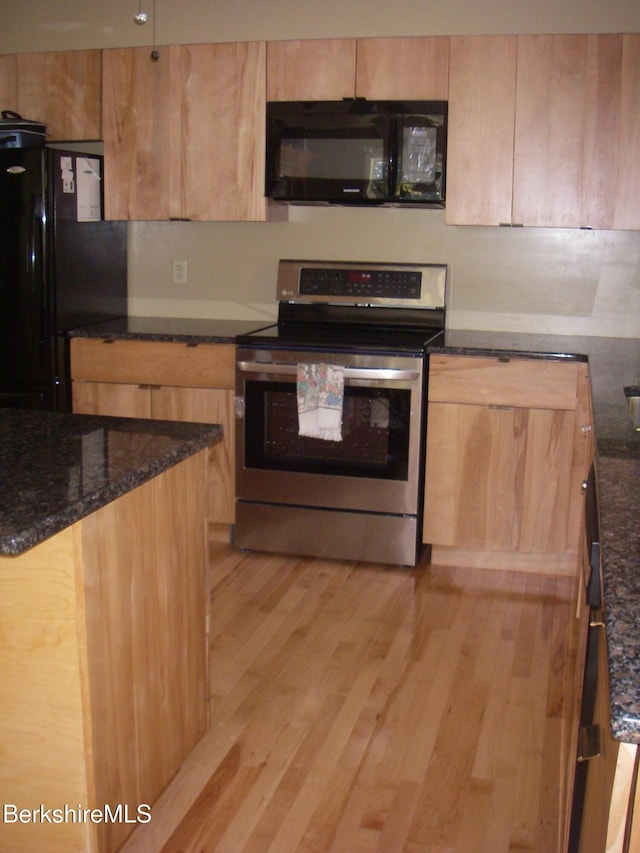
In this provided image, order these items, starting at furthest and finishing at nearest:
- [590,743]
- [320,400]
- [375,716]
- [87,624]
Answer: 1. [320,400]
2. [375,716]
3. [87,624]
4. [590,743]

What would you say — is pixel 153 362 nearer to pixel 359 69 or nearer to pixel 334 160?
pixel 334 160

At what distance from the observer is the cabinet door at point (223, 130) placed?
3.68 m

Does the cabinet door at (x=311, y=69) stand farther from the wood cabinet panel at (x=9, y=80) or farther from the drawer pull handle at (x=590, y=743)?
the drawer pull handle at (x=590, y=743)

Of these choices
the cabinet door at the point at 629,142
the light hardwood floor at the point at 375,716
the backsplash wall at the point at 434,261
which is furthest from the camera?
the backsplash wall at the point at 434,261

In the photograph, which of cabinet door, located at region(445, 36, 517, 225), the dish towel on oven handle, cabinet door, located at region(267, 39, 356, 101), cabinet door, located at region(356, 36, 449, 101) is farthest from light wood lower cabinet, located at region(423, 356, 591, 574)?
cabinet door, located at region(267, 39, 356, 101)

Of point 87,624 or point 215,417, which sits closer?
point 87,624

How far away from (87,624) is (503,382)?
2129mm

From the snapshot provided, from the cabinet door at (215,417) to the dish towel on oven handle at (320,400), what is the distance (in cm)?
32

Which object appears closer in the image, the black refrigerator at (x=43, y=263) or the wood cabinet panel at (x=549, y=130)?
the wood cabinet panel at (x=549, y=130)

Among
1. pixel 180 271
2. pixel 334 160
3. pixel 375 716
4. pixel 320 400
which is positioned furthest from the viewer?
pixel 180 271

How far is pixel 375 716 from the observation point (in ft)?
8.36

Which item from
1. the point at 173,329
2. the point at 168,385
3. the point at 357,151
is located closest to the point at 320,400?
the point at 168,385

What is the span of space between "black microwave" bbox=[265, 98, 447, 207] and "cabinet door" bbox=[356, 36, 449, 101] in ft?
0.17

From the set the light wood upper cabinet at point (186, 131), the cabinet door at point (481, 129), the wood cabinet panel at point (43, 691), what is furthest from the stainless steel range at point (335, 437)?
the wood cabinet panel at point (43, 691)
